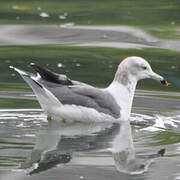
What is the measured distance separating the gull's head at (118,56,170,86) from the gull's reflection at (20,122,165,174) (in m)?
0.76

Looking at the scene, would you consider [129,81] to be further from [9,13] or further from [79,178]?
[9,13]

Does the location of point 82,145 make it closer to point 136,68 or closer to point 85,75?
point 136,68

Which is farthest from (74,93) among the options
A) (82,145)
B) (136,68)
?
(82,145)

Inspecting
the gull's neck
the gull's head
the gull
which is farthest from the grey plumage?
the gull's head

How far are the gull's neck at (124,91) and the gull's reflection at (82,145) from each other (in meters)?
0.20

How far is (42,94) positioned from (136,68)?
1.27 metres

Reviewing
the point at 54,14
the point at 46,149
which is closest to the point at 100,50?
the point at 54,14

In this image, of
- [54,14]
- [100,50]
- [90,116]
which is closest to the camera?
→ [90,116]

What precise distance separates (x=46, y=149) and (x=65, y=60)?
14.9 ft

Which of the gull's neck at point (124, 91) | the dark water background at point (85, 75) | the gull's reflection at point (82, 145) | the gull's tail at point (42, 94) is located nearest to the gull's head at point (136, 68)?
the gull's neck at point (124, 91)

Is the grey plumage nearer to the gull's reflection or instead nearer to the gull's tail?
the gull's tail

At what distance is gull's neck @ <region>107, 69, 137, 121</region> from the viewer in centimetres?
1086

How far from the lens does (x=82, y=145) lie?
31.5 feet

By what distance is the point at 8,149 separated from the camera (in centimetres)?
927
